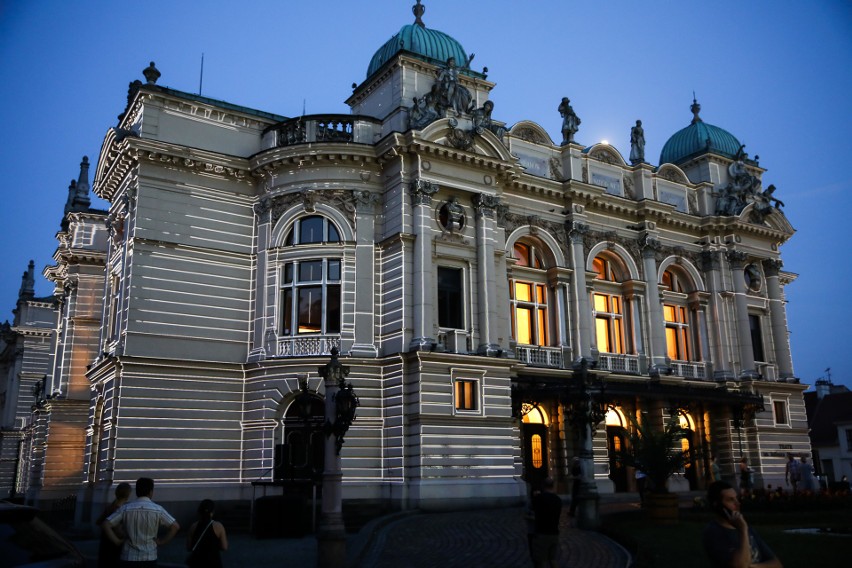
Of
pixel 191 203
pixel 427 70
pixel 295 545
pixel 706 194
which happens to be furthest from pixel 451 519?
pixel 706 194

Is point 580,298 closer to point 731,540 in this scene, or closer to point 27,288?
point 731,540

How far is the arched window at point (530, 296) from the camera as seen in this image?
3456cm

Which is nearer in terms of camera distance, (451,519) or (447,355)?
(451,519)

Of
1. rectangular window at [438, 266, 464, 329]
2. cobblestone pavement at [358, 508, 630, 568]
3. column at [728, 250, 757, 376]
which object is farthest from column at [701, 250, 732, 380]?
cobblestone pavement at [358, 508, 630, 568]

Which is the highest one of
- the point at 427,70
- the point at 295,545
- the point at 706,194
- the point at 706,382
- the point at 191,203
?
the point at 427,70

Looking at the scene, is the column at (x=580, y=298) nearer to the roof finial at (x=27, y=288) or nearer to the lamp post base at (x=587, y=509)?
the lamp post base at (x=587, y=509)

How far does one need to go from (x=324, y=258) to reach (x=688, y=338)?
20358 mm

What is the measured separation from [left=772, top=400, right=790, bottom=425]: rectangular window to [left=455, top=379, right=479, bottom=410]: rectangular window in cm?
1959

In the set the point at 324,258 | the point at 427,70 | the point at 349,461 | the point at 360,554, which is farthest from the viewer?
the point at 427,70

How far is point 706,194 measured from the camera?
41.7m

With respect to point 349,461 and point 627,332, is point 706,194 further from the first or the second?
point 349,461

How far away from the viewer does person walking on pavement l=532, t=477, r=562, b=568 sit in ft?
43.6

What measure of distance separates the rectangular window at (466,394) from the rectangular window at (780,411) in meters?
19.6

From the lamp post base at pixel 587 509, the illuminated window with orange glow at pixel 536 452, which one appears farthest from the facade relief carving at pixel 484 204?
the lamp post base at pixel 587 509
